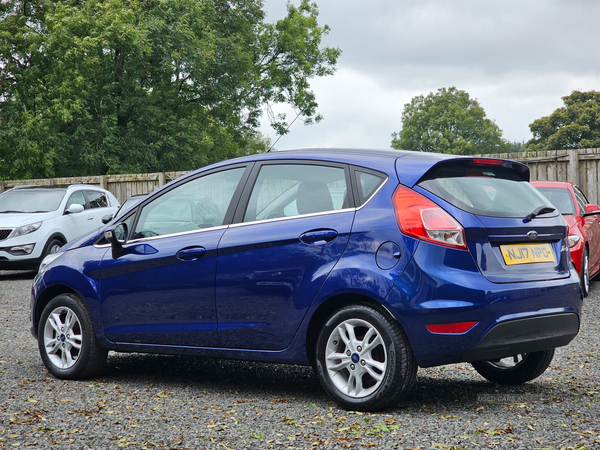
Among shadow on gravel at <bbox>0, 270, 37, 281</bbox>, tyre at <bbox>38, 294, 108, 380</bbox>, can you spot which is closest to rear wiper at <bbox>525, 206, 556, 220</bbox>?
tyre at <bbox>38, 294, 108, 380</bbox>

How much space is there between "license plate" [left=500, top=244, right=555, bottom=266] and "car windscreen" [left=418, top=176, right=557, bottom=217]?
212mm

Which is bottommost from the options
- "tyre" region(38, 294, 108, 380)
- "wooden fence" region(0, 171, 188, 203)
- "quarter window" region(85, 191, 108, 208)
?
"tyre" region(38, 294, 108, 380)

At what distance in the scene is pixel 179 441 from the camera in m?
3.96

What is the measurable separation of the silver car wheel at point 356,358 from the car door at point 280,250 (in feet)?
0.97

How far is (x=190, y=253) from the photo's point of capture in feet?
16.8

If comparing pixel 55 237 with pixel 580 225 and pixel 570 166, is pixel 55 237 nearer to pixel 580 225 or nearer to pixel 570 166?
pixel 580 225

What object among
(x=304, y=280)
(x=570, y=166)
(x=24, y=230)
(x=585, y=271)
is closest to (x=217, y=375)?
(x=304, y=280)

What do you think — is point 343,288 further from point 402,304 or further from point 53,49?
point 53,49

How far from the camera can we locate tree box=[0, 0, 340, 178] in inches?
1073

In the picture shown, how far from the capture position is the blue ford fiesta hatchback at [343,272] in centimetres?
419

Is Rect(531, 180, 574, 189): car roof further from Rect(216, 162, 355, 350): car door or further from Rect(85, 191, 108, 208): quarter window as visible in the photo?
Rect(85, 191, 108, 208): quarter window

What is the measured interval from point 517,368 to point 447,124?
2950 inches

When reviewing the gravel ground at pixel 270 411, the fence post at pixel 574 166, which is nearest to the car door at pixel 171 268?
the gravel ground at pixel 270 411

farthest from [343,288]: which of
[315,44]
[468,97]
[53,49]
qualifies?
[468,97]
